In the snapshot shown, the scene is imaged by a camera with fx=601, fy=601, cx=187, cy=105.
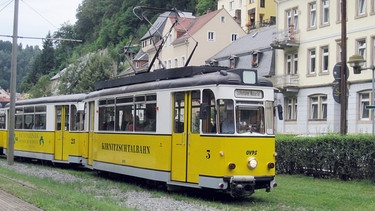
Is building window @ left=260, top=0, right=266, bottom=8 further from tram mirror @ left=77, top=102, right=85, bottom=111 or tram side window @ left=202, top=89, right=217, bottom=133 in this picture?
tram side window @ left=202, top=89, right=217, bottom=133

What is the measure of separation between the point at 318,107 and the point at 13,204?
30.5 meters

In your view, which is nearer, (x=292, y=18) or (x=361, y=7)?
(x=361, y=7)

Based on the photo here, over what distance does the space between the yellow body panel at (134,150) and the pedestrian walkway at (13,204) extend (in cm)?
370

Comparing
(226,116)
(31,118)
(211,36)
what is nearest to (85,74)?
(211,36)

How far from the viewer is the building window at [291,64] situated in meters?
43.4

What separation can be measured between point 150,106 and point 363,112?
23413mm

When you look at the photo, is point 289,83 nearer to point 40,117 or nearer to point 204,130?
point 40,117

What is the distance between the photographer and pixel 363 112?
36.2m

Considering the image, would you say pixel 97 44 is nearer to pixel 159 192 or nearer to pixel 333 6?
pixel 333 6

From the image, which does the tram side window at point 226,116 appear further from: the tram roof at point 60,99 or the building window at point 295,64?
the building window at point 295,64

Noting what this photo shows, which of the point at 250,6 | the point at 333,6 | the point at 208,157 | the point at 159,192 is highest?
the point at 250,6

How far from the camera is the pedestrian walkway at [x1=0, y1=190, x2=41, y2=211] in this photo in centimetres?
1162

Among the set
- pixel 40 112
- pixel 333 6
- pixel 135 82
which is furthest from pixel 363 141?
pixel 333 6

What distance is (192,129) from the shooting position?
1416 cm
